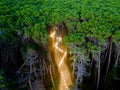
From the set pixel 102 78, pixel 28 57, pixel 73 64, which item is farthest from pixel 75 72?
pixel 28 57

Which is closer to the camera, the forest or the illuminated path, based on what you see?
the forest

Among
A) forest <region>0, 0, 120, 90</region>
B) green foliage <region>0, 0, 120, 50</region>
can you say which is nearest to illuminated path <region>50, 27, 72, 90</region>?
forest <region>0, 0, 120, 90</region>

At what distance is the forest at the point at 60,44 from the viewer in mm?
10242

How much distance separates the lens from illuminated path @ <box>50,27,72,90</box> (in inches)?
454

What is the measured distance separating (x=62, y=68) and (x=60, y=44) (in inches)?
51.7

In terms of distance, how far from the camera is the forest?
10242 millimetres

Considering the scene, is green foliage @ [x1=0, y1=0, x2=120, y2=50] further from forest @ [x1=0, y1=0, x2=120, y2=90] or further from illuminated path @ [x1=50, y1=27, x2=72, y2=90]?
illuminated path @ [x1=50, y1=27, x2=72, y2=90]

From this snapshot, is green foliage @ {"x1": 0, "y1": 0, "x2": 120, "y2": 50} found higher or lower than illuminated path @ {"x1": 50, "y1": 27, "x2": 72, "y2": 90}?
higher

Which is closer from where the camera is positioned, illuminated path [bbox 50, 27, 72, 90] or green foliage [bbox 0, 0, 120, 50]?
green foliage [bbox 0, 0, 120, 50]

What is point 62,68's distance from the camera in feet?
39.6

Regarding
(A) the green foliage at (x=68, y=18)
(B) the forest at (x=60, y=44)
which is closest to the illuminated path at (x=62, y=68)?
(B) the forest at (x=60, y=44)

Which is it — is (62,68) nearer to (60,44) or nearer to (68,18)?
(60,44)

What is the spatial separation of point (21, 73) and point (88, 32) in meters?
3.81

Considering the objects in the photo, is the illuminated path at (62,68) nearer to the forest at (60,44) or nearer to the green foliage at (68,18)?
the forest at (60,44)
